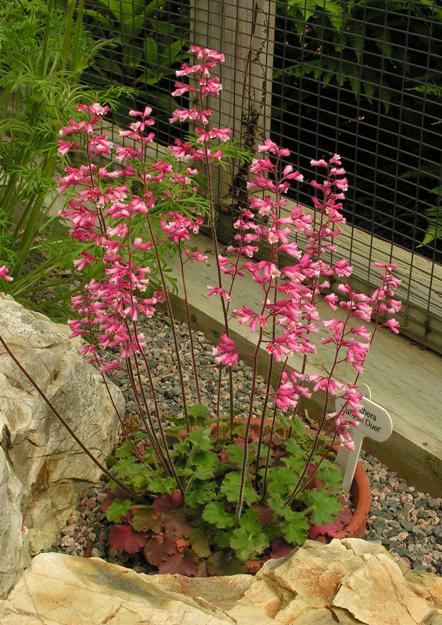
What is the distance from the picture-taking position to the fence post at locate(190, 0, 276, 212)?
5059 mm

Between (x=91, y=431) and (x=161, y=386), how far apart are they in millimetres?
807

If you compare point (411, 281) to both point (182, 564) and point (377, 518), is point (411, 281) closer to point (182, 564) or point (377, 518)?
point (377, 518)

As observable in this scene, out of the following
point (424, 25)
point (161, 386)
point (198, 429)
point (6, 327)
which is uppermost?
point (424, 25)

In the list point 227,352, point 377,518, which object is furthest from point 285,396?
point 377,518

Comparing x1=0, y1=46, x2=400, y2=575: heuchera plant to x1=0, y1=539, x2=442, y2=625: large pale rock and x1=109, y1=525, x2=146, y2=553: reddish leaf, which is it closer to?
x1=109, y1=525, x2=146, y2=553: reddish leaf

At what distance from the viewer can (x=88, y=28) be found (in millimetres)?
6820

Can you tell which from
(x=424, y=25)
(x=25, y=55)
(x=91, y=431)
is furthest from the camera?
(x=424, y=25)

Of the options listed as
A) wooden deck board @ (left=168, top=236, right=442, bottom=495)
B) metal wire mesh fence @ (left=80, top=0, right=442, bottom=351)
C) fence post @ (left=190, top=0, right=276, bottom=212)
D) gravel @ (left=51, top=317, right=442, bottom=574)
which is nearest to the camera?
gravel @ (left=51, top=317, right=442, bottom=574)

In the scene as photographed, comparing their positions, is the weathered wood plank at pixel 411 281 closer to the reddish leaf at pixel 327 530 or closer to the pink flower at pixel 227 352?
the reddish leaf at pixel 327 530

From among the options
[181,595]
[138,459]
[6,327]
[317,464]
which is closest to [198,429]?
[138,459]

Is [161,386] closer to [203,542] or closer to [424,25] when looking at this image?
[203,542]

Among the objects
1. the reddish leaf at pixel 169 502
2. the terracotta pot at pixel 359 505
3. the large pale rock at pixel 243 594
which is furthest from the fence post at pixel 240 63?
the large pale rock at pixel 243 594

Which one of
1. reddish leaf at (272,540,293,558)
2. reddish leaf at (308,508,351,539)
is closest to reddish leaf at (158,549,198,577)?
reddish leaf at (272,540,293,558)

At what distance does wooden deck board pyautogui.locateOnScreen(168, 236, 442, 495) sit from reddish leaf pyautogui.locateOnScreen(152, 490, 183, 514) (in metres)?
1.02
